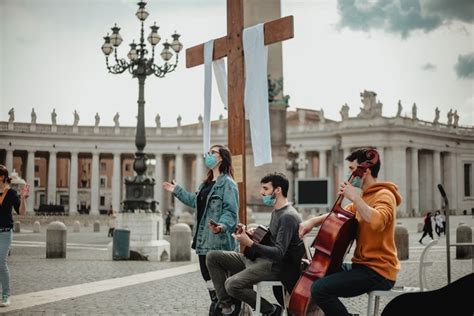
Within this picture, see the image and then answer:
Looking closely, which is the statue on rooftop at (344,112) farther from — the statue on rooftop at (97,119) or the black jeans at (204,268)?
the black jeans at (204,268)

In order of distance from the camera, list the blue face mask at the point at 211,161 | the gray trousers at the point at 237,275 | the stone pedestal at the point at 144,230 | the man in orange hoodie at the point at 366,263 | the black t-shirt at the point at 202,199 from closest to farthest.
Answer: the man in orange hoodie at the point at 366,263
the gray trousers at the point at 237,275
the blue face mask at the point at 211,161
the black t-shirt at the point at 202,199
the stone pedestal at the point at 144,230

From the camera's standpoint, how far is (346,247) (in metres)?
5.01

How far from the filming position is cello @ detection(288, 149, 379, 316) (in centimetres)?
494

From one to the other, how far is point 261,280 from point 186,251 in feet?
37.7

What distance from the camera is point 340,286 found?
4.94 m

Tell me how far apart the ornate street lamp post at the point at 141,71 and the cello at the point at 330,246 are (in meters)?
14.5

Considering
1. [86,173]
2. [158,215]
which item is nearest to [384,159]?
[86,173]

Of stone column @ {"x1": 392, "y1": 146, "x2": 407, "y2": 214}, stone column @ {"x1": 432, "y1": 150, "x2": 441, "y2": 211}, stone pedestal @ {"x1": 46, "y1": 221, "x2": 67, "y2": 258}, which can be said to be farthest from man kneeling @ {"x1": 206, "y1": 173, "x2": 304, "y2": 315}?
stone column @ {"x1": 432, "y1": 150, "x2": 441, "y2": 211}

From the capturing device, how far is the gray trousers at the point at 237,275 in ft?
19.1

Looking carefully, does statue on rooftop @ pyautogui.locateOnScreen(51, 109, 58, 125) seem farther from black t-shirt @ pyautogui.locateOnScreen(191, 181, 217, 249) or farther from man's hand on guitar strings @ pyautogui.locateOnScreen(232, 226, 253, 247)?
man's hand on guitar strings @ pyautogui.locateOnScreen(232, 226, 253, 247)

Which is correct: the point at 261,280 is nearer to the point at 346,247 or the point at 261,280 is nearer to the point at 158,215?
the point at 346,247

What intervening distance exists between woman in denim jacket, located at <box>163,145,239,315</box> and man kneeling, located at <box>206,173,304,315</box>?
0.50 meters

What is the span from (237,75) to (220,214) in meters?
1.72

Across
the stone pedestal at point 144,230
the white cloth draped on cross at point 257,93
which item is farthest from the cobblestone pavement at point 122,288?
the white cloth draped on cross at point 257,93
